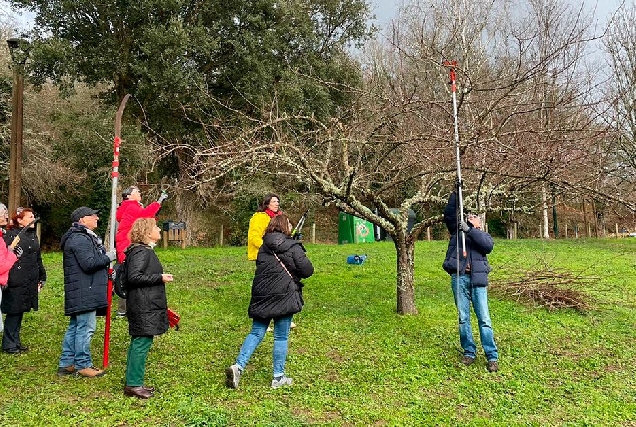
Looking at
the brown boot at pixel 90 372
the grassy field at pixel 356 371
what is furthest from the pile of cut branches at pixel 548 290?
the brown boot at pixel 90 372

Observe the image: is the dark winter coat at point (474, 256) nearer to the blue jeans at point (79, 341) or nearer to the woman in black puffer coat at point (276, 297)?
the woman in black puffer coat at point (276, 297)

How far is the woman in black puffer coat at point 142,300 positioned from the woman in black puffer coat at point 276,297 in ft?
2.50

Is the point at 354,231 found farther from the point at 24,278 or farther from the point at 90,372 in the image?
the point at 90,372

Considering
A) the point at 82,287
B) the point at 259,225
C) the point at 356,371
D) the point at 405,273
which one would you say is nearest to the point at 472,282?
the point at 356,371

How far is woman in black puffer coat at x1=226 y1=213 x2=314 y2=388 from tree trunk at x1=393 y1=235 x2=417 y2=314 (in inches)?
106

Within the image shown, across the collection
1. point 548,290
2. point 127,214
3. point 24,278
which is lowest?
point 548,290

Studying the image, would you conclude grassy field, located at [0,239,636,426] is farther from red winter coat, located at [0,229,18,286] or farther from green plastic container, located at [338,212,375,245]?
green plastic container, located at [338,212,375,245]

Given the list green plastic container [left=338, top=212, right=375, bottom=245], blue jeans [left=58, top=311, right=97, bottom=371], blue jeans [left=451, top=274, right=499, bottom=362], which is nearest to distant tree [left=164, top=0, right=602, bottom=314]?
blue jeans [left=451, top=274, right=499, bottom=362]

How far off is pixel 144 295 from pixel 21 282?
210cm

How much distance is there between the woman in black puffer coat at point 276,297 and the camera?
15.4 ft

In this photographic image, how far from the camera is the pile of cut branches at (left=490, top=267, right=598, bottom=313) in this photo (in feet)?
26.6

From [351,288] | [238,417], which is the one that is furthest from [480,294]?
[351,288]

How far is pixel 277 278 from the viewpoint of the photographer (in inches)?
187

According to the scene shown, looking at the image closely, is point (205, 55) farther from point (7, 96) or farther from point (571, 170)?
point (571, 170)
